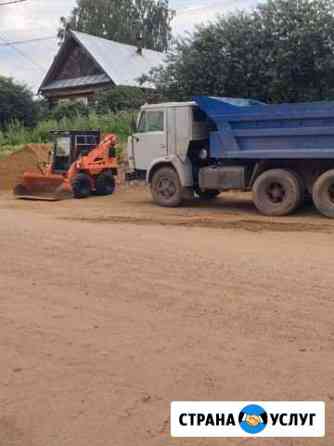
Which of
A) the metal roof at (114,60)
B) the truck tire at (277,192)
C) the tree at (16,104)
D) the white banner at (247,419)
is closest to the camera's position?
the white banner at (247,419)

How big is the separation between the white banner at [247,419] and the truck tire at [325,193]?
8544 millimetres

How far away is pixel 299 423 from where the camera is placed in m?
3.74

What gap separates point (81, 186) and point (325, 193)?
7.92 meters

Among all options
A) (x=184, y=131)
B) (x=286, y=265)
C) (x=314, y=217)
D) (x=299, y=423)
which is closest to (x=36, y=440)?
(x=299, y=423)

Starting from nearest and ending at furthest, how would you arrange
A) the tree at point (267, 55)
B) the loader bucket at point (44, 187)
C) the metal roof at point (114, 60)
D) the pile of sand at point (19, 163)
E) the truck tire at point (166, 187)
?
the truck tire at point (166, 187) → the loader bucket at point (44, 187) → the tree at point (267, 55) → the pile of sand at point (19, 163) → the metal roof at point (114, 60)

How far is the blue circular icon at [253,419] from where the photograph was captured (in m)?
3.68

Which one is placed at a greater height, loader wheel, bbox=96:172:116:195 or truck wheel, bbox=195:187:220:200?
loader wheel, bbox=96:172:116:195

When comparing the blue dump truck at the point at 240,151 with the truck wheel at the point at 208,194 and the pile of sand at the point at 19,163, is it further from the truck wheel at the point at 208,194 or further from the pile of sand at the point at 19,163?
the pile of sand at the point at 19,163

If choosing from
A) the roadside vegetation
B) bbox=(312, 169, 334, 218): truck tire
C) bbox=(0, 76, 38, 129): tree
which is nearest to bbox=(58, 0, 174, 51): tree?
bbox=(0, 76, 38, 129): tree

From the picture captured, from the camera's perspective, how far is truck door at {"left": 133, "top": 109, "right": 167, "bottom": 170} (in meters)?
14.4

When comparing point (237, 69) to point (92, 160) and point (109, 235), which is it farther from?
point (109, 235)

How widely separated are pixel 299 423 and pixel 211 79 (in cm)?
1894

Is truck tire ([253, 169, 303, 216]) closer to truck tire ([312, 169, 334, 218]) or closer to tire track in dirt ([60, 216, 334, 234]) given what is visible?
truck tire ([312, 169, 334, 218])

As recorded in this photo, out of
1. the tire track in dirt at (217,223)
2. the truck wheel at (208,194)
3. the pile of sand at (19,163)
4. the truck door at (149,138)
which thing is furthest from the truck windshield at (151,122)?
the pile of sand at (19,163)
